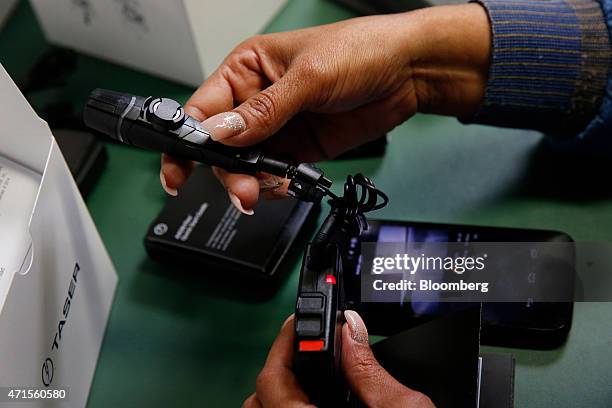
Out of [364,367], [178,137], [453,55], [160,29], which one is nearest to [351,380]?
[364,367]

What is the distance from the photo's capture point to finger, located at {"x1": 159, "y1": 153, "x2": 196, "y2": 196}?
23.0 inches

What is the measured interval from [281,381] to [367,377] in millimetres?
59

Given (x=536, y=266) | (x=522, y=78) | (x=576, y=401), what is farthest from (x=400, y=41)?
(x=576, y=401)

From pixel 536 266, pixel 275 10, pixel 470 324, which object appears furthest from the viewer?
pixel 275 10

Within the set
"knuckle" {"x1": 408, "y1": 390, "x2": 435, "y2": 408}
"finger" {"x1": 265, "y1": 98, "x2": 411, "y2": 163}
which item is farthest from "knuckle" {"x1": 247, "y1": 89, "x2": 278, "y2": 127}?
"knuckle" {"x1": 408, "y1": 390, "x2": 435, "y2": 408}

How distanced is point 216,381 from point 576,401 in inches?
11.3

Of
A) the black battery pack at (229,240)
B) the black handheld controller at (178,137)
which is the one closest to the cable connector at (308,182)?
the black handheld controller at (178,137)

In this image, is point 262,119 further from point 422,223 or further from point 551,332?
point 551,332

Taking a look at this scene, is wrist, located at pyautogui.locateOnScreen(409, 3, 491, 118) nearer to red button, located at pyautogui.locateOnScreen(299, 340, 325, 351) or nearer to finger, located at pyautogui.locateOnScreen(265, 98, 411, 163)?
finger, located at pyautogui.locateOnScreen(265, 98, 411, 163)

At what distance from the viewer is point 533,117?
651mm

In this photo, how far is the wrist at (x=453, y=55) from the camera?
0.64 meters

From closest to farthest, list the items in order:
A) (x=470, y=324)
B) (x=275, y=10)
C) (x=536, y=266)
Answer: (x=470, y=324) → (x=536, y=266) → (x=275, y=10)

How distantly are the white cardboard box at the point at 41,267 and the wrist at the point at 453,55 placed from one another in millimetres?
338

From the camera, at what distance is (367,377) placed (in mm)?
469
